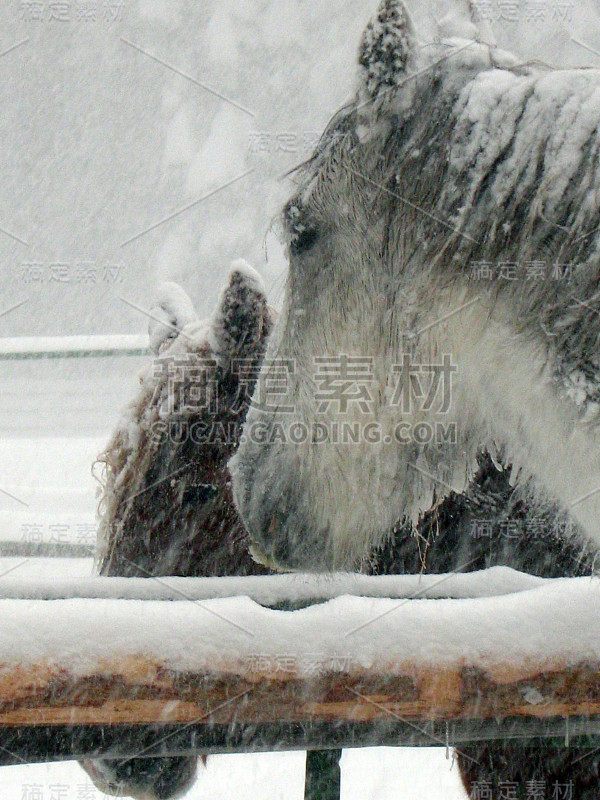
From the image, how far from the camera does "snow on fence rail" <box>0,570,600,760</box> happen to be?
1027mm

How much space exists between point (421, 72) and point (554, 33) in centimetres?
54

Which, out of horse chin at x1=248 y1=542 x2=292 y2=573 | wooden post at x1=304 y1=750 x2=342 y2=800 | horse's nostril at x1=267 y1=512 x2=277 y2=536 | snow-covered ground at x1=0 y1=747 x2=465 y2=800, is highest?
horse's nostril at x1=267 y1=512 x2=277 y2=536

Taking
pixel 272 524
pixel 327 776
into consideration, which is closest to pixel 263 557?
pixel 272 524

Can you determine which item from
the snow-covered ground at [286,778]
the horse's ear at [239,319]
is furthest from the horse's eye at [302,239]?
the snow-covered ground at [286,778]

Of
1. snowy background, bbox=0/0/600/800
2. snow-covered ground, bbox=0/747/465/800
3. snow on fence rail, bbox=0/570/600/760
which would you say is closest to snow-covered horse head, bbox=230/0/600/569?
snowy background, bbox=0/0/600/800

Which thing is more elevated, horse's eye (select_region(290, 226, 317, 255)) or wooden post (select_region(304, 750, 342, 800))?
horse's eye (select_region(290, 226, 317, 255))

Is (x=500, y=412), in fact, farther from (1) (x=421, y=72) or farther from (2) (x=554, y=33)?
(2) (x=554, y=33)

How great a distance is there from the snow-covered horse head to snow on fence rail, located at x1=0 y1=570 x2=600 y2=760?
446mm

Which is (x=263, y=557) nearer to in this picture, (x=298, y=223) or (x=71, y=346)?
(x=298, y=223)

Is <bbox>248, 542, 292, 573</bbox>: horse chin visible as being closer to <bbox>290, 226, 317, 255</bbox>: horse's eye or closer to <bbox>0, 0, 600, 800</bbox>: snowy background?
<bbox>0, 0, 600, 800</bbox>: snowy background

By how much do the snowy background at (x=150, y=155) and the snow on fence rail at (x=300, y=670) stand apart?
945 mm

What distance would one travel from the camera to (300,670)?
105 cm

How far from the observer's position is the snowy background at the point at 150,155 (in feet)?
7.38

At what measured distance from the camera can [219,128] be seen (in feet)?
8.95
